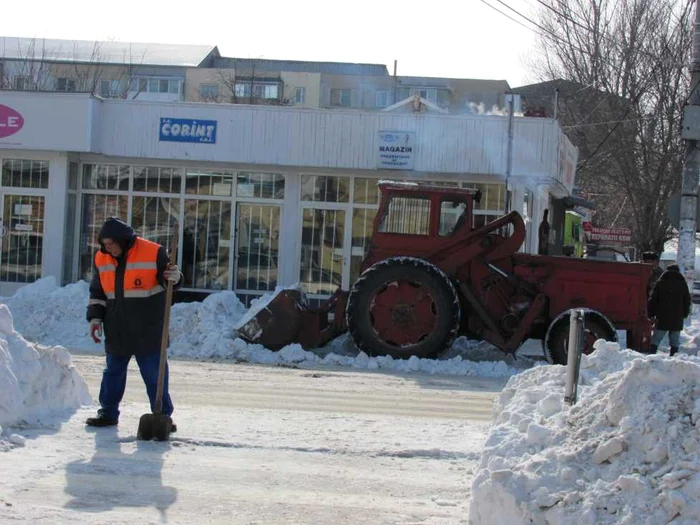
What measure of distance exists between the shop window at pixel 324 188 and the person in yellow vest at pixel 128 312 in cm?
1287

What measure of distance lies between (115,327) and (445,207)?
7.71 meters

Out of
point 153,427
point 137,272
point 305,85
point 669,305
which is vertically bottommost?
point 153,427

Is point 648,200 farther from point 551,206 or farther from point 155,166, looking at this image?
point 155,166

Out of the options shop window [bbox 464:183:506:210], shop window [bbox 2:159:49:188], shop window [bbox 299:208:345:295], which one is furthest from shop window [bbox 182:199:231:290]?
shop window [bbox 464:183:506:210]

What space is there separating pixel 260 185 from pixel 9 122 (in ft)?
16.0

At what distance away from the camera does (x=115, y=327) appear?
28.6ft

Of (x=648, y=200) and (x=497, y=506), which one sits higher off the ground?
(x=648, y=200)

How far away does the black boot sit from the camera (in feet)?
28.5

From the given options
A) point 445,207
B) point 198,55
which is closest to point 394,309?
point 445,207

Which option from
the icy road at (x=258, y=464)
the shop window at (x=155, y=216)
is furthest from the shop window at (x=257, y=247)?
the icy road at (x=258, y=464)

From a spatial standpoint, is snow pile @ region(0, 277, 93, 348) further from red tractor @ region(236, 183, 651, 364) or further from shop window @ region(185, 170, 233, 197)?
shop window @ region(185, 170, 233, 197)

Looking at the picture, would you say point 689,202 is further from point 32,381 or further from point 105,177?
point 32,381

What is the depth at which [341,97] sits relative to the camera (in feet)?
263

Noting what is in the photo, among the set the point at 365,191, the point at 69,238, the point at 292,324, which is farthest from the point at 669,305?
the point at 69,238
